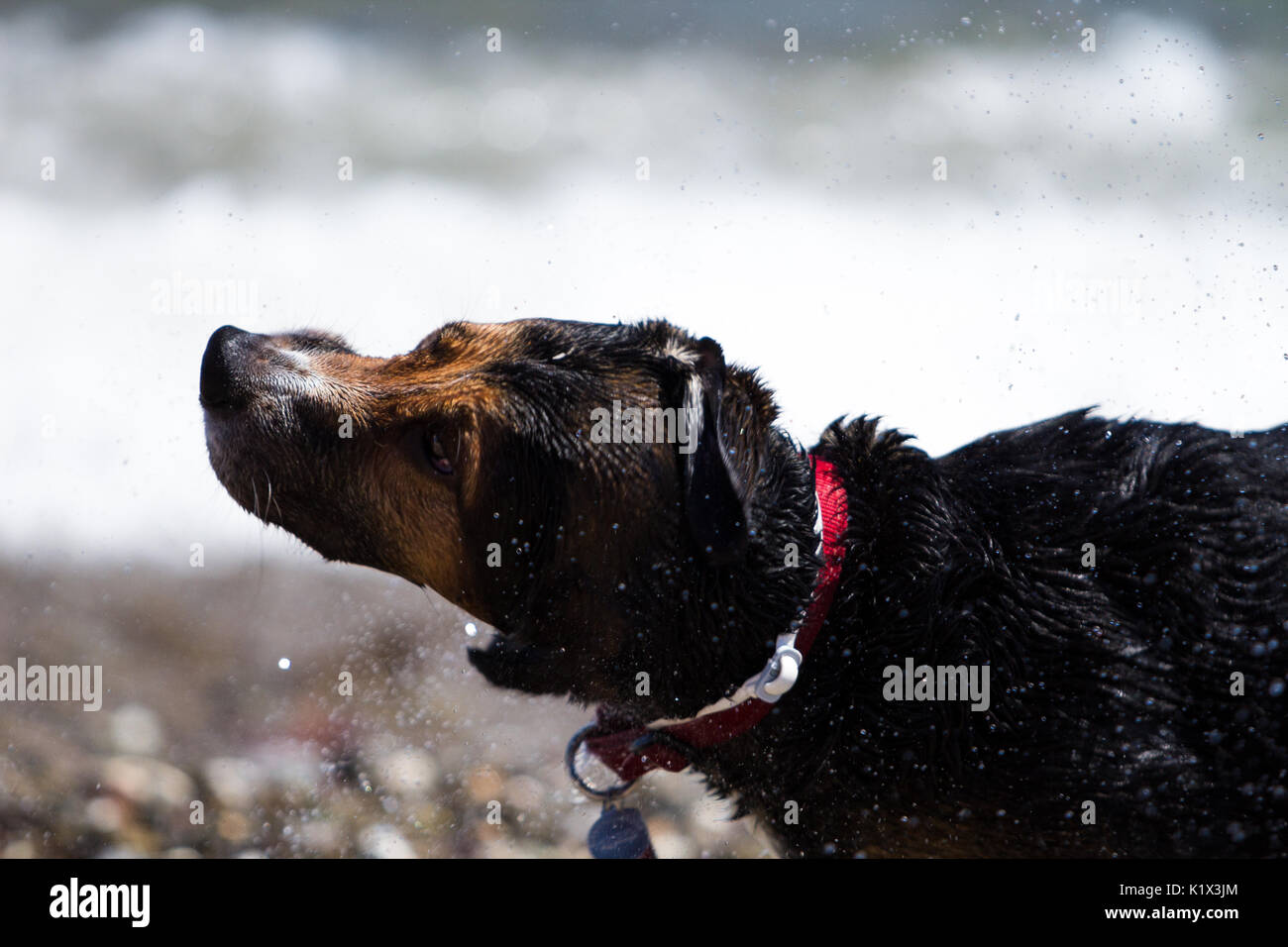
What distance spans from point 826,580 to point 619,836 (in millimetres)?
1118

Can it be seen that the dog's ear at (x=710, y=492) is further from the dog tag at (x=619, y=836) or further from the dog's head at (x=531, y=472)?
the dog tag at (x=619, y=836)


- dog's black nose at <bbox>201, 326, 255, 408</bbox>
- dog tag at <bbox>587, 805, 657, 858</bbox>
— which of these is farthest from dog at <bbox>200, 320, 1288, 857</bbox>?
dog tag at <bbox>587, 805, 657, 858</bbox>

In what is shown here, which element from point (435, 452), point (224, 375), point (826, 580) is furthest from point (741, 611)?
point (224, 375)

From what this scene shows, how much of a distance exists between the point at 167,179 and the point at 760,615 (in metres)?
6.71

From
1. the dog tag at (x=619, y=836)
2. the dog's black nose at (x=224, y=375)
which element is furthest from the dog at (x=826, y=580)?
the dog tag at (x=619, y=836)

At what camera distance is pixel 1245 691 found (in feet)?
9.11

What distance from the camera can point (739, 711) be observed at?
283 cm

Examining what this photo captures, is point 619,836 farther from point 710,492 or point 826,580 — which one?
point 710,492

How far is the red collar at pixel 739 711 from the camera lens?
8.98ft

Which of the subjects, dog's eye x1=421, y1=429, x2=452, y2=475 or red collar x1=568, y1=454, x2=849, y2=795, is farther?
dog's eye x1=421, y1=429, x2=452, y2=475

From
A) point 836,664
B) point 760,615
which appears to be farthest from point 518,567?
point 836,664

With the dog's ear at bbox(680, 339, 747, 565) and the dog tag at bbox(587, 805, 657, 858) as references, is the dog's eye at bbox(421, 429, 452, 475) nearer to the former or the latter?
the dog's ear at bbox(680, 339, 747, 565)

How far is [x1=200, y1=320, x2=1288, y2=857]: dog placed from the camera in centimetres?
275
